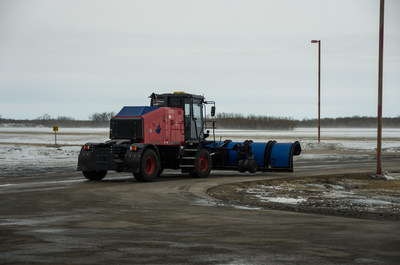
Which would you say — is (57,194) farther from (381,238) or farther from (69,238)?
(381,238)

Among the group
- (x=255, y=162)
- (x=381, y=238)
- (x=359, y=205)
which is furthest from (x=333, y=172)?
(x=381, y=238)

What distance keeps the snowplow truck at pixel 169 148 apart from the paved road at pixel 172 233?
4201 mm

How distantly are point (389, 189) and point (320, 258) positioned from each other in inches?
449

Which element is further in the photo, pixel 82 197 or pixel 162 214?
pixel 82 197

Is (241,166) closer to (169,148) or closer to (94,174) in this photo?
(169,148)

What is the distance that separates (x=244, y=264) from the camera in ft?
26.2

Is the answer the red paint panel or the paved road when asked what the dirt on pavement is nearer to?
the paved road

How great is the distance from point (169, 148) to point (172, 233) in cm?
1251

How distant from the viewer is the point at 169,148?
75.3 ft

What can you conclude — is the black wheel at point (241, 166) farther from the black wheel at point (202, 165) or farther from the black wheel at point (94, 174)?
the black wheel at point (94, 174)

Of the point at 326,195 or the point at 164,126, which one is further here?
the point at 164,126

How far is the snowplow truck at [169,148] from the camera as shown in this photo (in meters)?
20.8

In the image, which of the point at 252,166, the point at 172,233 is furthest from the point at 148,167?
the point at 172,233

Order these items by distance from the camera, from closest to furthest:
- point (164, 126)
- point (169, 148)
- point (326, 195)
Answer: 1. point (326, 195)
2. point (164, 126)
3. point (169, 148)
